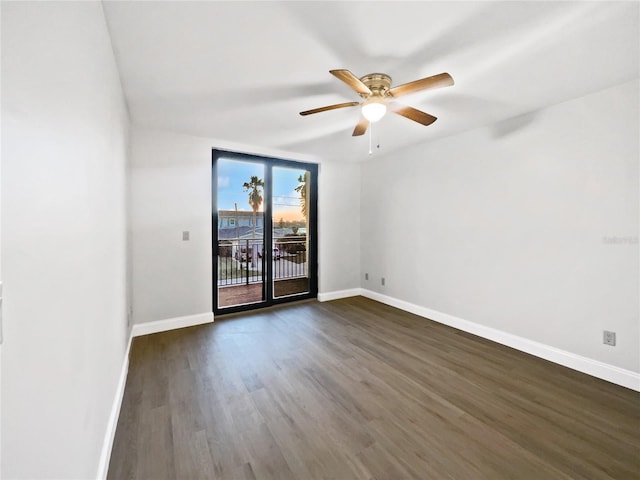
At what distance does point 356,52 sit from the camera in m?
1.77

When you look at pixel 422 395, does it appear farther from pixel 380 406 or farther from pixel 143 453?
pixel 143 453

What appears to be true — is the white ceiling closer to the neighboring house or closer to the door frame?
the door frame

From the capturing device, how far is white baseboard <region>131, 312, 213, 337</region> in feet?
10.3

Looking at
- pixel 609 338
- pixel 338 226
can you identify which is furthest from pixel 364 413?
pixel 338 226

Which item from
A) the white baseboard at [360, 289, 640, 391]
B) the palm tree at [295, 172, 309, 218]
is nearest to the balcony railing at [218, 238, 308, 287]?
the palm tree at [295, 172, 309, 218]

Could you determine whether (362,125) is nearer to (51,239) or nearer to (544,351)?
(51,239)

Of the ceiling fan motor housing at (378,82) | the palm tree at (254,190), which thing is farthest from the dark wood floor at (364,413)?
the ceiling fan motor housing at (378,82)

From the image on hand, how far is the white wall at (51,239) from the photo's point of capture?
1.88ft

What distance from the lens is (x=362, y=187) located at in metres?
4.89

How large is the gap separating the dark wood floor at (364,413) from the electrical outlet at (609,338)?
0.34m

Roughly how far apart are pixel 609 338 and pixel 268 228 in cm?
388

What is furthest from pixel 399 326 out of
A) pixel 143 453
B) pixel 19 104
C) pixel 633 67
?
pixel 19 104

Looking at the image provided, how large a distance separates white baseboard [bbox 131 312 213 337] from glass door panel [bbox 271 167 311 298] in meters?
1.17

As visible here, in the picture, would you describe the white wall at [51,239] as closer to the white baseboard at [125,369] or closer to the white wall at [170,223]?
the white baseboard at [125,369]
